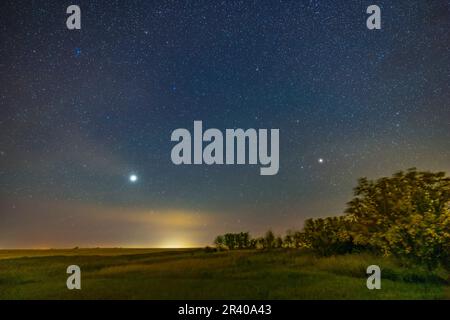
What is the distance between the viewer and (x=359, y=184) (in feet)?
72.5

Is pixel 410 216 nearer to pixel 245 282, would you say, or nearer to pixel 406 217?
pixel 406 217

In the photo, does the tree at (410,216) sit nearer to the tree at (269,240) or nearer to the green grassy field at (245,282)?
the green grassy field at (245,282)

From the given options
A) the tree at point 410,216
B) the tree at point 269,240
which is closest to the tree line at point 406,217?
the tree at point 410,216

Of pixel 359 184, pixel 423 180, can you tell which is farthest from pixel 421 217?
pixel 359 184

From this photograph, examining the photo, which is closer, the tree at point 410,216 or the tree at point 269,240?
the tree at point 410,216

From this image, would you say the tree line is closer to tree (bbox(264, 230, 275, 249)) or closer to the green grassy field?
the green grassy field

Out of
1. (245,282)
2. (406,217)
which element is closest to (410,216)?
(406,217)

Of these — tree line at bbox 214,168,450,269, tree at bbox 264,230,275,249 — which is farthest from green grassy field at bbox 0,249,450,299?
tree at bbox 264,230,275,249

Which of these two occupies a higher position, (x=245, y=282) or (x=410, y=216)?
(x=410, y=216)

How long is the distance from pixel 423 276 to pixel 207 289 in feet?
32.7

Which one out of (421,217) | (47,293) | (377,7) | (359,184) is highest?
(377,7)

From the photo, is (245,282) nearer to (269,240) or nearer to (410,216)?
(410,216)

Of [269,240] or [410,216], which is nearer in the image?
[410,216]
